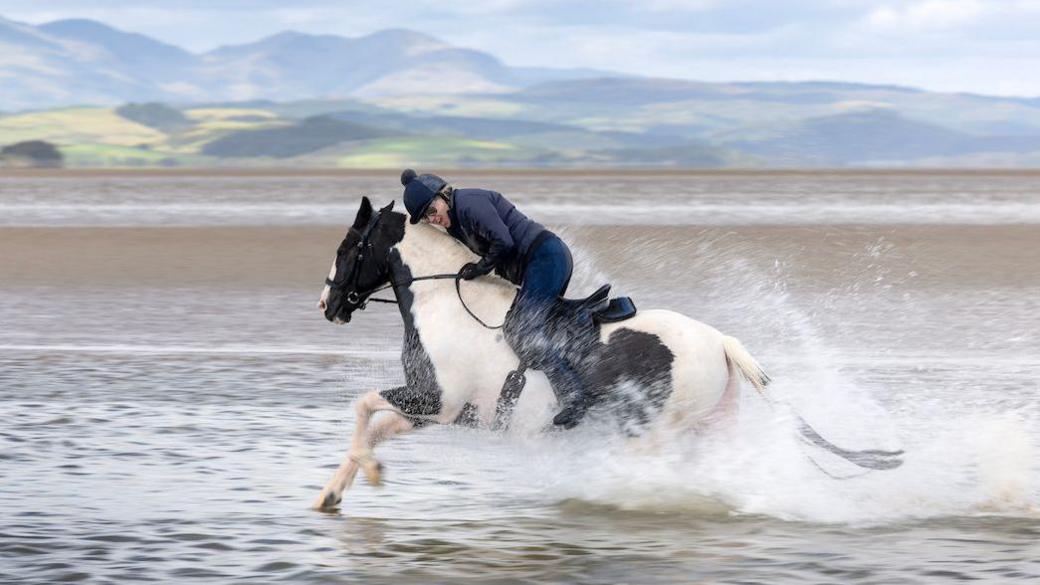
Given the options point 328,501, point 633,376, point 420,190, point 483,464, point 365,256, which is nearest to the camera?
point 633,376

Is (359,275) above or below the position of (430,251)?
below

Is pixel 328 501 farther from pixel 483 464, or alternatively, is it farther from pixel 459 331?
pixel 483 464

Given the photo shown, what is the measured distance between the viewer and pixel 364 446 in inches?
367

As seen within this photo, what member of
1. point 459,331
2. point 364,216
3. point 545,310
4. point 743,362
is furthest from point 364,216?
point 743,362

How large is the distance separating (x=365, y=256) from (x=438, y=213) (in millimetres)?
542

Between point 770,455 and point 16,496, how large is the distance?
4.26 m

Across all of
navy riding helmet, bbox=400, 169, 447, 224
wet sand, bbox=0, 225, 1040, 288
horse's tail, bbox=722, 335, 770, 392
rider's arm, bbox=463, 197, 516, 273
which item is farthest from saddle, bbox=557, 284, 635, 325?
wet sand, bbox=0, 225, 1040, 288

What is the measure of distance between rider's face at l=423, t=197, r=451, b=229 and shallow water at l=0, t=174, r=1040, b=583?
4.16ft

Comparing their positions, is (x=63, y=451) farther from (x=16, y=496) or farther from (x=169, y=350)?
(x=169, y=350)

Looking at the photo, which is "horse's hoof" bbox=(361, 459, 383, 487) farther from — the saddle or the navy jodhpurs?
the saddle

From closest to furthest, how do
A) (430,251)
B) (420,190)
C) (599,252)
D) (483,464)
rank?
1. (420,190)
2. (430,251)
3. (483,464)
4. (599,252)

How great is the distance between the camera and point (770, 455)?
9547 millimetres

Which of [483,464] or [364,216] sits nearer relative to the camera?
[364,216]

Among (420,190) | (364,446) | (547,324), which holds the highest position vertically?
(420,190)
